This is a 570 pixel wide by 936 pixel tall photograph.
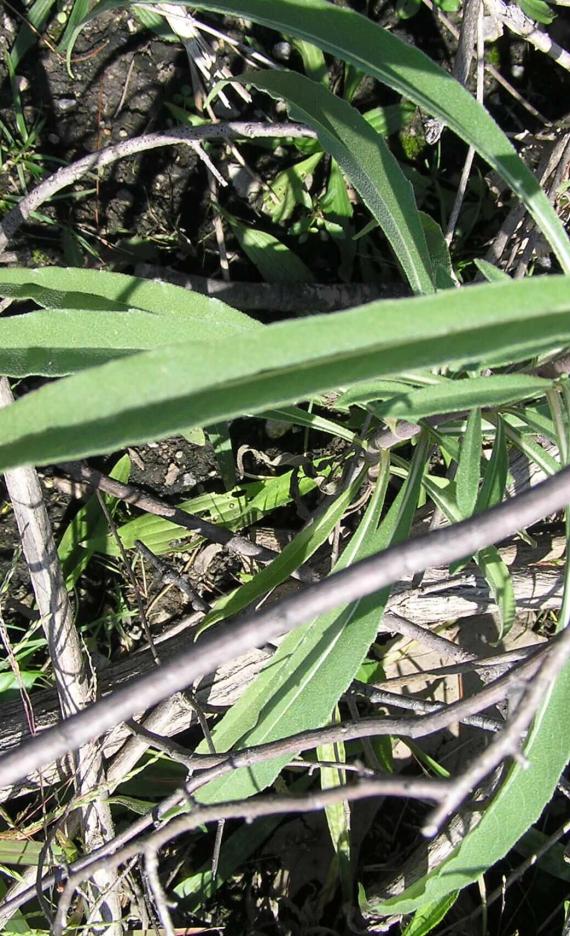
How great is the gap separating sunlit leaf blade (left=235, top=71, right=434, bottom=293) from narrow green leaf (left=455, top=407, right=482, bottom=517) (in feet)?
0.91

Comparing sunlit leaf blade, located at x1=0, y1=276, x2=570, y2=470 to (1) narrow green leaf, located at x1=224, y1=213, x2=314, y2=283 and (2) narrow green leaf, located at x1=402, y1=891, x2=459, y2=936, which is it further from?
(2) narrow green leaf, located at x1=402, y1=891, x2=459, y2=936

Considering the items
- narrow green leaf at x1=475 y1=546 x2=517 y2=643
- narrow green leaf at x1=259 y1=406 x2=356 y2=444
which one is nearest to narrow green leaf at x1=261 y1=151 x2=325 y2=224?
narrow green leaf at x1=259 y1=406 x2=356 y2=444

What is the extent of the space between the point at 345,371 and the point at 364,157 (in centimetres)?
64

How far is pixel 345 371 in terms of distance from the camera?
71 cm

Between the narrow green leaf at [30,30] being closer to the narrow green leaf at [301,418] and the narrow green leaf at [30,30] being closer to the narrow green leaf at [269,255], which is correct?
the narrow green leaf at [269,255]

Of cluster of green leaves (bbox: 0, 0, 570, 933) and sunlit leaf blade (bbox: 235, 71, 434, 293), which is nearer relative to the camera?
cluster of green leaves (bbox: 0, 0, 570, 933)

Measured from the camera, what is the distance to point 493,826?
1.15 metres

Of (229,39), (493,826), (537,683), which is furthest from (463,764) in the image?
(229,39)

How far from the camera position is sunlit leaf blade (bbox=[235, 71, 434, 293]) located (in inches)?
47.5

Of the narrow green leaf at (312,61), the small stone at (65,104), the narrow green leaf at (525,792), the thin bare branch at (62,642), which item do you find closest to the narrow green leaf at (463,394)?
the narrow green leaf at (525,792)

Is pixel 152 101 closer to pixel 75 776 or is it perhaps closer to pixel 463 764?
pixel 75 776

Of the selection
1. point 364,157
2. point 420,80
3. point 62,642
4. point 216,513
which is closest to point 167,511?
point 216,513

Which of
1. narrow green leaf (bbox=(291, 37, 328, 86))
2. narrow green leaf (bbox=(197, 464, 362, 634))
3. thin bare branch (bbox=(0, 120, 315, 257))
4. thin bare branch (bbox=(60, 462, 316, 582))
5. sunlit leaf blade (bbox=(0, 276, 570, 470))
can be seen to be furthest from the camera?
narrow green leaf (bbox=(291, 37, 328, 86))

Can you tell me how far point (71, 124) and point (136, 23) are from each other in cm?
26
